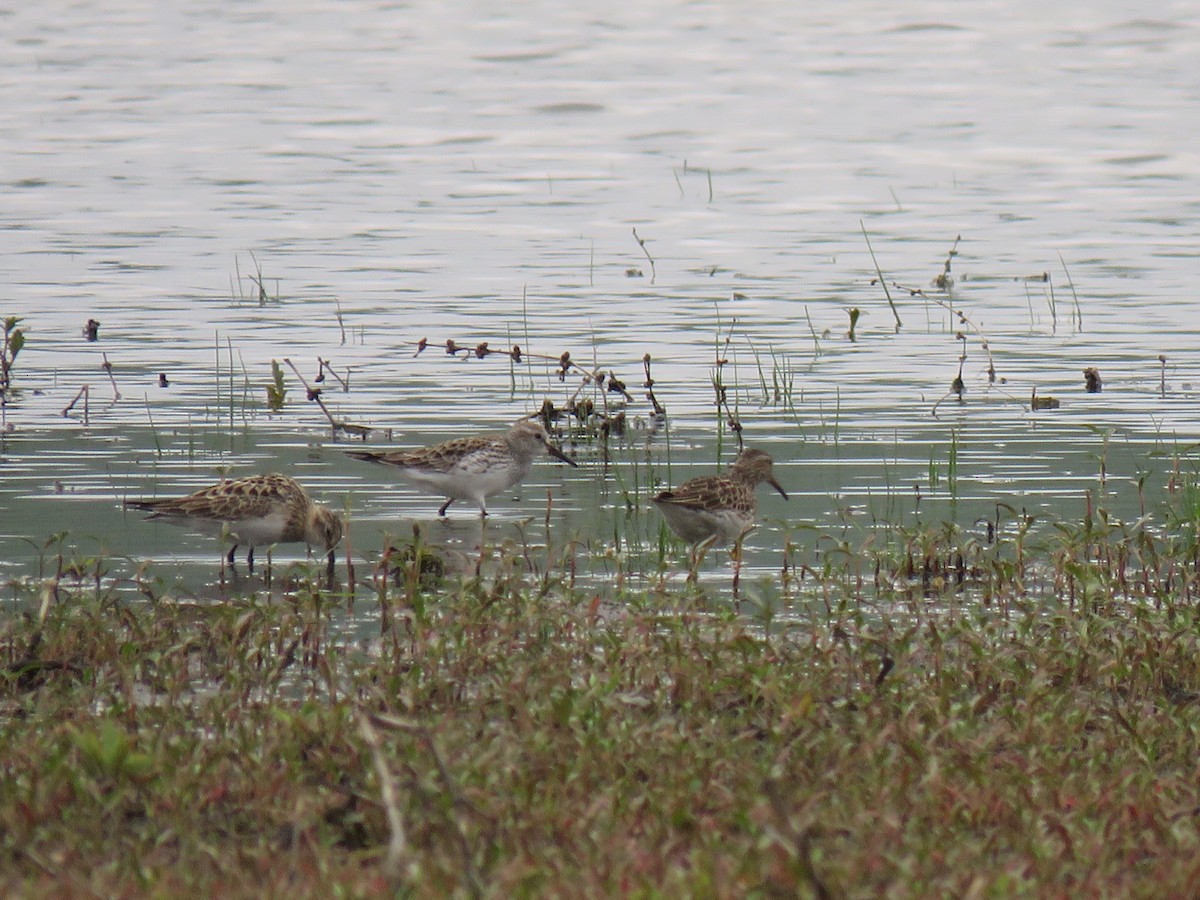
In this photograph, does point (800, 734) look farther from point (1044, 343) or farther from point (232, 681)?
point (1044, 343)

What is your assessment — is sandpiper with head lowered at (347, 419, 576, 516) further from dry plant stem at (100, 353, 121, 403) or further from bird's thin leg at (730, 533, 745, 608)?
dry plant stem at (100, 353, 121, 403)

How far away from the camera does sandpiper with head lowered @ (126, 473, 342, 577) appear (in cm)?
999

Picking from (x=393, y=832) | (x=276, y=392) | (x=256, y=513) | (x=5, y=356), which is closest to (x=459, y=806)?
(x=393, y=832)

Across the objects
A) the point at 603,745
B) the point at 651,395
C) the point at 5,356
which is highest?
the point at 5,356

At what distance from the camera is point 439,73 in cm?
3322

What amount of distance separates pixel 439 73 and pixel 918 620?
26.2 metres

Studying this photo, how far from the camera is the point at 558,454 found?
12344 mm

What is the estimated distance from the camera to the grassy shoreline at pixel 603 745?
5.13 m

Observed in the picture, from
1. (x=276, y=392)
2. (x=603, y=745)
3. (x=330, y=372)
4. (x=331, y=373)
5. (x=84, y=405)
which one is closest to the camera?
(x=603, y=745)

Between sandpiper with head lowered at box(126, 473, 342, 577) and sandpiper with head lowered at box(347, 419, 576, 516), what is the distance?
1.21 meters

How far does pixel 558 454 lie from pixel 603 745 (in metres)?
6.22

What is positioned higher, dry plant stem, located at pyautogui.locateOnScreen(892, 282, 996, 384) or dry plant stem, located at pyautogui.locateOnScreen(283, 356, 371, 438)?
dry plant stem, located at pyautogui.locateOnScreen(892, 282, 996, 384)

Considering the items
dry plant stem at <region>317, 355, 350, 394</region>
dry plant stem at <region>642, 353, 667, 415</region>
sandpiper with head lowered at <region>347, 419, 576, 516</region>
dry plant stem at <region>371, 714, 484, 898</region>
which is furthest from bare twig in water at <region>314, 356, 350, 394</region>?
dry plant stem at <region>371, 714, 484, 898</region>

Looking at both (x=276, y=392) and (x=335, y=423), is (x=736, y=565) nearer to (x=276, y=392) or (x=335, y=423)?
(x=335, y=423)
